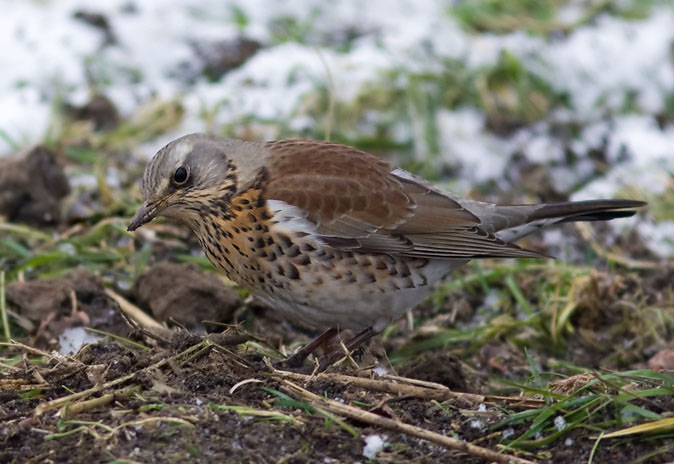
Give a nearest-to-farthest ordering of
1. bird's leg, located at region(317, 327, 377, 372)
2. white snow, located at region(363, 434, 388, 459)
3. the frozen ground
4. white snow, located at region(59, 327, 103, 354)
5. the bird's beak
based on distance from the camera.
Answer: white snow, located at region(363, 434, 388, 459) < bird's leg, located at region(317, 327, 377, 372) < the bird's beak < white snow, located at region(59, 327, 103, 354) < the frozen ground

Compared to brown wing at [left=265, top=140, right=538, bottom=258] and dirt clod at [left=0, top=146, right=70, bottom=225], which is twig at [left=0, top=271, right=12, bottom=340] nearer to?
dirt clod at [left=0, top=146, right=70, bottom=225]

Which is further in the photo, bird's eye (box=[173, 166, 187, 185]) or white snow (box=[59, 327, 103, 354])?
white snow (box=[59, 327, 103, 354])

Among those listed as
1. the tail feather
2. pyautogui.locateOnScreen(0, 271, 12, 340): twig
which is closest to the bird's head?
pyautogui.locateOnScreen(0, 271, 12, 340): twig

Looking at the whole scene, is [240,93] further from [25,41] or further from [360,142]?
[25,41]

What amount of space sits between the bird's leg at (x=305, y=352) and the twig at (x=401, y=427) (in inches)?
31.7

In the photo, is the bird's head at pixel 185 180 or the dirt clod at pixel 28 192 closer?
the bird's head at pixel 185 180

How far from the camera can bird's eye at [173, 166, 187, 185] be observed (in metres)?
5.08

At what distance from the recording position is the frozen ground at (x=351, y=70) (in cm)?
832

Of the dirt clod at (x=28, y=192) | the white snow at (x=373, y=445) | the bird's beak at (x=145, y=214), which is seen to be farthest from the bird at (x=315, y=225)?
the dirt clod at (x=28, y=192)

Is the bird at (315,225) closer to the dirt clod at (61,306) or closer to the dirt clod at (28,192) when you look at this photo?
the dirt clod at (61,306)

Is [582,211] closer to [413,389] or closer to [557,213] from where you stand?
[557,213]

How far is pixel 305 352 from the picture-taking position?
5152 mm

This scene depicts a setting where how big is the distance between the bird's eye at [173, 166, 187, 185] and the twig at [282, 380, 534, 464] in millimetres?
1384

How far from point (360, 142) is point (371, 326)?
2990 millimetres
